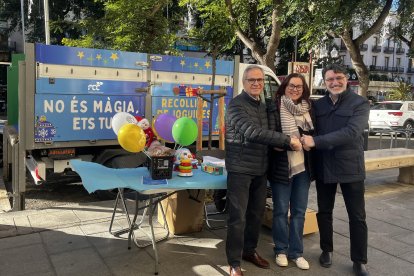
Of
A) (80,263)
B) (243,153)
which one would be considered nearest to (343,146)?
(243,153)

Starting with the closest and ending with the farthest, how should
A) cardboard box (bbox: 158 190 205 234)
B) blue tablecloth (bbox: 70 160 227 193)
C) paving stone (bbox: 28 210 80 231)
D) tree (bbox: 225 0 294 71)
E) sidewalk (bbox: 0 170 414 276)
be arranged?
1. blue tablecloth (bbox: 70 160 227 193)
2. sidewalk (bbox: 0 170 414 276)
3. cardboard box (bbox: 158 190 205 234)
4. paving stone (bbox: 28 210 80 231)
5. tree (bbox: 225 0 294 71)

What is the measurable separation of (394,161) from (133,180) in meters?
4.69

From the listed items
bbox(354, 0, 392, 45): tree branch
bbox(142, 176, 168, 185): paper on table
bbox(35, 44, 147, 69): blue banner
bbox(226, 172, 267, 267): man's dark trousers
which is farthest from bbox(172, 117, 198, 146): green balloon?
bbox(354, 0, 392, 45): tree branch

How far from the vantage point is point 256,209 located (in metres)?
3.54

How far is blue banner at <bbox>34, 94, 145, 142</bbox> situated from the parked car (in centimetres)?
1525

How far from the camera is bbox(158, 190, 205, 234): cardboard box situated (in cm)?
441

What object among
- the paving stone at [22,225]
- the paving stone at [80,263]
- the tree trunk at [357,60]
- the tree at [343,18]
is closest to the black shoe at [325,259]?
the paving stone at [80,263]

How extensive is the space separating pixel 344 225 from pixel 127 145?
2.85m

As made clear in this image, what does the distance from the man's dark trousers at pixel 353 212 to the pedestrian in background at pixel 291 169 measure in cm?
20

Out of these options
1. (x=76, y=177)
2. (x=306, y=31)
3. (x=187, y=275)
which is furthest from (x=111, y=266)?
(x=306, y=31)

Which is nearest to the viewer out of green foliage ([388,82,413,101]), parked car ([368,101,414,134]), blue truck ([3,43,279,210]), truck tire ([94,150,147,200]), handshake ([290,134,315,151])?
handshake ([290,134,315,151])

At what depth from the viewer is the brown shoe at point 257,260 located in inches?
143

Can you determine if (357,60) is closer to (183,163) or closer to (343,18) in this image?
(343,18)

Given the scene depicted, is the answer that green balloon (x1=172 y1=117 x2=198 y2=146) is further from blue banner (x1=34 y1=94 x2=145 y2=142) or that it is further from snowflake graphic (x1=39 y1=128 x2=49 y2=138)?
snowflake graphic (x1=39 y1=128 x2=49 y2=138)
